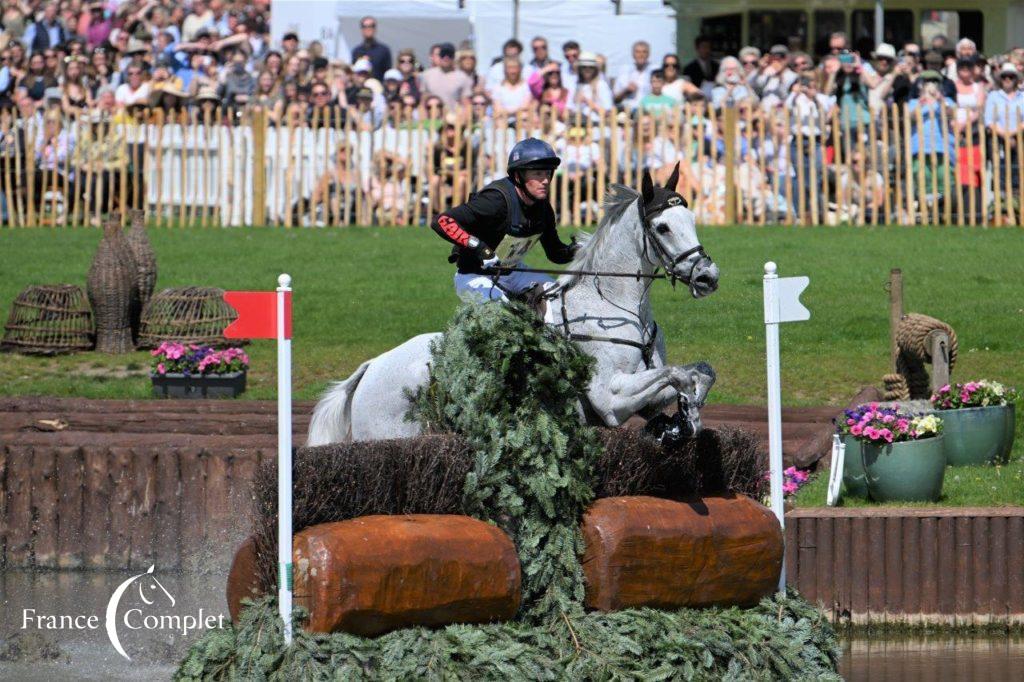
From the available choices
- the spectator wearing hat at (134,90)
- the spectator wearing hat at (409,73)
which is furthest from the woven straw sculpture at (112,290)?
the spectator wearing hat at (134,90)

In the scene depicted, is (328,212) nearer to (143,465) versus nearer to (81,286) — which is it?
(81,286)

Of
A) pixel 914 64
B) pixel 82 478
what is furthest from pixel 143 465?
pixel 914 64

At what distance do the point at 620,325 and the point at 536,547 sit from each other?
1.68 metres

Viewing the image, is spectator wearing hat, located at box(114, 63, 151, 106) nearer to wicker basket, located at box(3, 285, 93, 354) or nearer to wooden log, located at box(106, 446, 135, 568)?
wicker basket, located at box(3, 285, 93, 354)

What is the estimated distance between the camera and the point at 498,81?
68.1ft

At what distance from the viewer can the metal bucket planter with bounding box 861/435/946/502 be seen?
10.3 metres

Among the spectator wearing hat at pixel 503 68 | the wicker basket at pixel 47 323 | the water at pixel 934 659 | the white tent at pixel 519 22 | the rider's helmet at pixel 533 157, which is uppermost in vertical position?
the white tent at pixel 519 22

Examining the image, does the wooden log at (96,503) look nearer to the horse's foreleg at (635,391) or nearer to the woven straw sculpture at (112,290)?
the horse's foreleg at (635,391)

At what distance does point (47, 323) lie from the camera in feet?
50.5

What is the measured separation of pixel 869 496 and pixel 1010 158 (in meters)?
9.64

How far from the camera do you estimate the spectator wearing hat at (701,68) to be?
2156cm

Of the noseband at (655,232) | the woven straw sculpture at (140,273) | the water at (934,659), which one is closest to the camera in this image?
the noseband at (655,232)

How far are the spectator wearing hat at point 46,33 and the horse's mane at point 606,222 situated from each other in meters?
17.7

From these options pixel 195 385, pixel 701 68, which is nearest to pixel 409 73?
pixel 701 68
